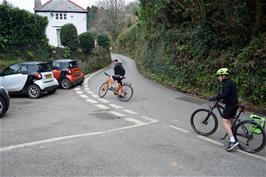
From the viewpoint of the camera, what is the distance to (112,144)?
6.63 m

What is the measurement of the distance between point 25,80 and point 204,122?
888 cm

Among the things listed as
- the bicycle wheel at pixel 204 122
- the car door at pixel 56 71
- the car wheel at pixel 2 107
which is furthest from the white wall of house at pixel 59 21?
the bicycle wheel at pixel 204 122

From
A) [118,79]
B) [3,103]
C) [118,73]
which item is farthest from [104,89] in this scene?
[3,103]

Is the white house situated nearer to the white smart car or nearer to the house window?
the house window

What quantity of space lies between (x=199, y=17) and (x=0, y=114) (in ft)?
36.1

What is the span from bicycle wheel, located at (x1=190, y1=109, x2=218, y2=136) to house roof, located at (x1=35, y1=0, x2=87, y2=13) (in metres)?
40.0

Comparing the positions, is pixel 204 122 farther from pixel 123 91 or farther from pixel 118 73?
pixel 118 73

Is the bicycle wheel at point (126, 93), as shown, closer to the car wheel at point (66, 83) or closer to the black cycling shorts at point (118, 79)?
the black cycling shorts at point (118, 79)

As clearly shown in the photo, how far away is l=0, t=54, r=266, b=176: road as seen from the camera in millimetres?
5254

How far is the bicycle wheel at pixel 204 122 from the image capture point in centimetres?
732

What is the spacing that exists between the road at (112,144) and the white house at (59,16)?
34.9 meters

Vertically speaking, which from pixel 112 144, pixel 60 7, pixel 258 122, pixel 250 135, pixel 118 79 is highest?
pixel 60 7

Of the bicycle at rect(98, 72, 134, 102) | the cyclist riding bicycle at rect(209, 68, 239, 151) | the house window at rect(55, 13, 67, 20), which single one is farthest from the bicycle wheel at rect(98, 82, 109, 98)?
the house window at rect(55, 13, 67, 20)

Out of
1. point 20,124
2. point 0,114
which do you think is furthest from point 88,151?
point 0,114
